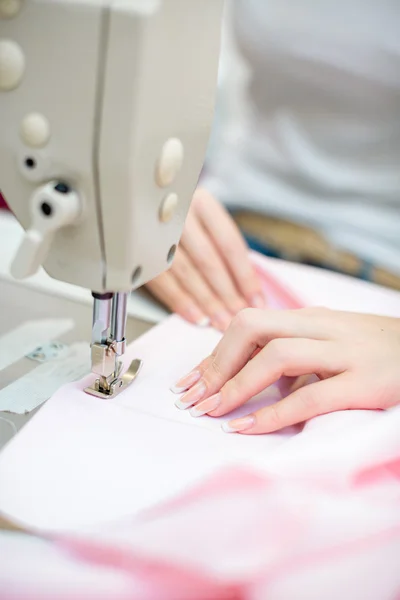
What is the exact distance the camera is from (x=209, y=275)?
37.3 inches

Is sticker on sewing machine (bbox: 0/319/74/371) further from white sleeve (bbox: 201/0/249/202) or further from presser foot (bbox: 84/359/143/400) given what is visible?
white sleeve (bbox: 201/0/249/202)

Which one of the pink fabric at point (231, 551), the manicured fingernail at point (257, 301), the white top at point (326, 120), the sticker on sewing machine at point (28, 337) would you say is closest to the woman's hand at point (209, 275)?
the manicured fingernail at point (257, 301)

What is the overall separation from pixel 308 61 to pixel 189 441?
810mm

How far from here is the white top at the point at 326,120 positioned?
1104mm

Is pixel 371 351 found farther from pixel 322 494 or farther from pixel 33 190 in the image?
pixel 33 190

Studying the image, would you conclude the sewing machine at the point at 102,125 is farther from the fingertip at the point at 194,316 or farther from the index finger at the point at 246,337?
the fingertip at the point at 194,316

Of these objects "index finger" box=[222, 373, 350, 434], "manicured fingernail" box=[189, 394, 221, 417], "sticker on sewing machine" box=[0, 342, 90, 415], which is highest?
"index finger" box=[222, 373, 350, 434]

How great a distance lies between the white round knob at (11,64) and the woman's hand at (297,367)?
1.08 feet

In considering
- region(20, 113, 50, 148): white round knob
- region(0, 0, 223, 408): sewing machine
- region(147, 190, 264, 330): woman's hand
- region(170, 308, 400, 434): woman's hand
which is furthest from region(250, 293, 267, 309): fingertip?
region(20, 113, 50, 148): white round knob

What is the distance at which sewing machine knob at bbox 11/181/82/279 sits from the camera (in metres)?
0.54

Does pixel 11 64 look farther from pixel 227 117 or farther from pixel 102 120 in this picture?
pixel 227 117

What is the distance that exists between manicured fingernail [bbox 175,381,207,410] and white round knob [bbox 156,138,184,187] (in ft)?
0.76

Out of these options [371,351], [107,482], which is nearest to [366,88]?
[371,351]

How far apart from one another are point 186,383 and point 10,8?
404mm
